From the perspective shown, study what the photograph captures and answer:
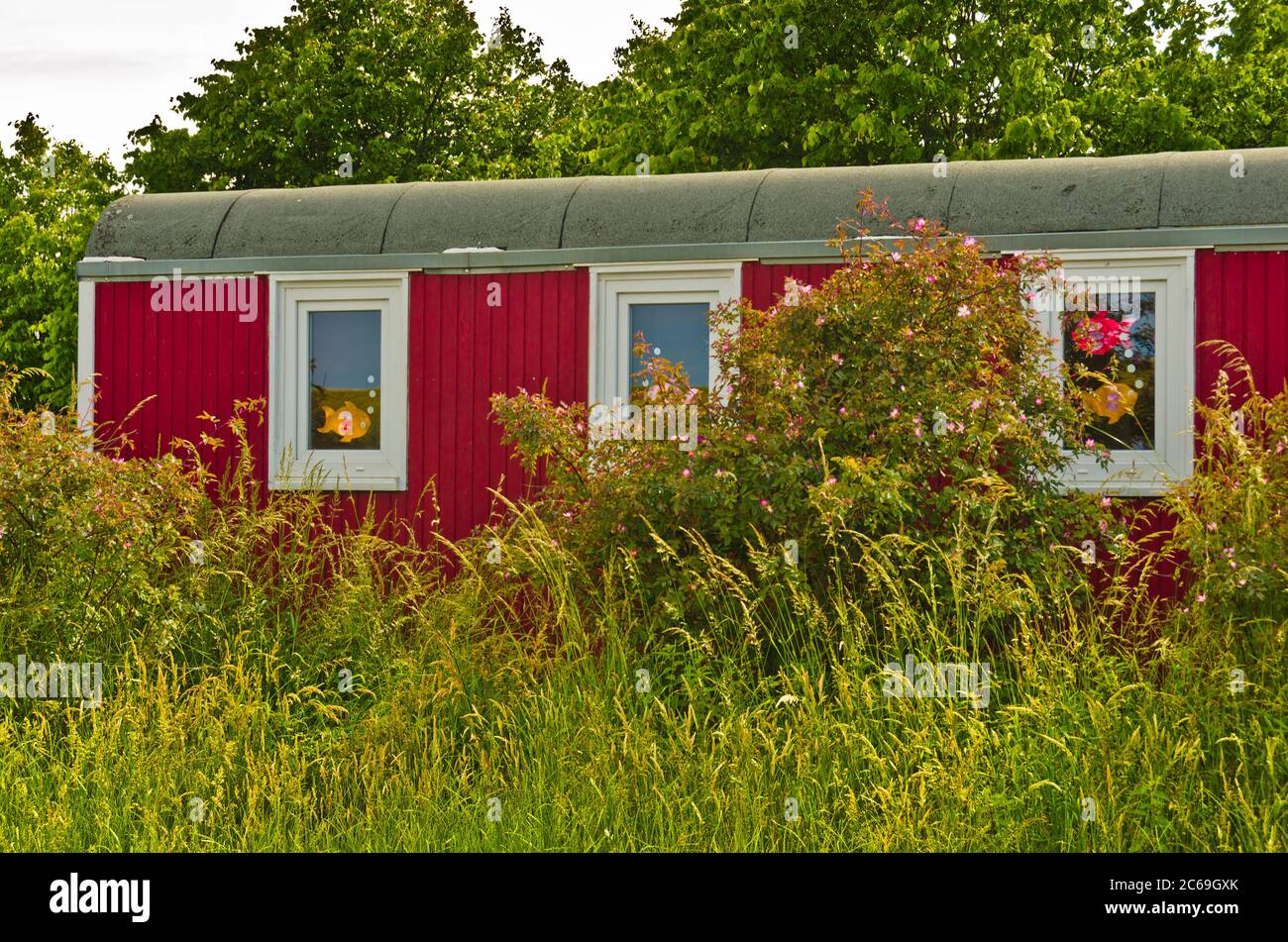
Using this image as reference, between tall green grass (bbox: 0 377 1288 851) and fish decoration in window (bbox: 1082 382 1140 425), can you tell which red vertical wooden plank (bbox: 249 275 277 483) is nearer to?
tall green grass (bbox: 0 377 1288 851)

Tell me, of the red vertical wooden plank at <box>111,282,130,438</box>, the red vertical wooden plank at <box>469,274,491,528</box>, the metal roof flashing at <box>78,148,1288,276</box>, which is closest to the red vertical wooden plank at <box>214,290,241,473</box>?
the metal roof flashing at <box>78,148,1288,276</box>

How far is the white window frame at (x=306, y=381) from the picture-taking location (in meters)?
8.72

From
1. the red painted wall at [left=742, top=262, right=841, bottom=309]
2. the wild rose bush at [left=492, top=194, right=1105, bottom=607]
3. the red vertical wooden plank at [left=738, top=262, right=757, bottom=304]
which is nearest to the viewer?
the wild rose bush at [left=492, top=194, right=1105, bottom=607]

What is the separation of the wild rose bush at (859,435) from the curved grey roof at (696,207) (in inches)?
42.2

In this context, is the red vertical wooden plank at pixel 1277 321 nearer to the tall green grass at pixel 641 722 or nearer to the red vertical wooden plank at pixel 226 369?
the tall green grass at pixel 641 722

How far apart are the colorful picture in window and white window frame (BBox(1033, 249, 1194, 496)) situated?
73.6 inches

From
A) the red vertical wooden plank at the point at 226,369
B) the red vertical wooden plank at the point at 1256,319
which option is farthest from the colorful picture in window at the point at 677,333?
the red vertical wooden plank at the point at 1256,319

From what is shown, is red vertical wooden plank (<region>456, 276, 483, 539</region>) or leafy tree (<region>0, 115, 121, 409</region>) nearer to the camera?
red vertical wooden plank (<region>456, 276, 483, 539</region>)

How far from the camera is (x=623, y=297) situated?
845cm

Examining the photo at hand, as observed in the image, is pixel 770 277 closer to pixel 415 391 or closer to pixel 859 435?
pixel 859 435

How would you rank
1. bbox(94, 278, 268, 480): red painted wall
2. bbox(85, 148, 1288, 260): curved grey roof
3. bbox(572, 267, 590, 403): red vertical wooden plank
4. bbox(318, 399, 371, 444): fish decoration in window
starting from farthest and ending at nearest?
bbox(94, 278, 268, 480): red painted wall
bbox(318, 399, 371, 444): fish decoration in window
bbox(572, 267, 590, 403): red vertical wooden plank
bbox(85, 148, 1288, 260): curved grey roof

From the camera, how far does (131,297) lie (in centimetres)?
912

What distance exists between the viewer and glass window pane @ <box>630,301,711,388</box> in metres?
8.27
